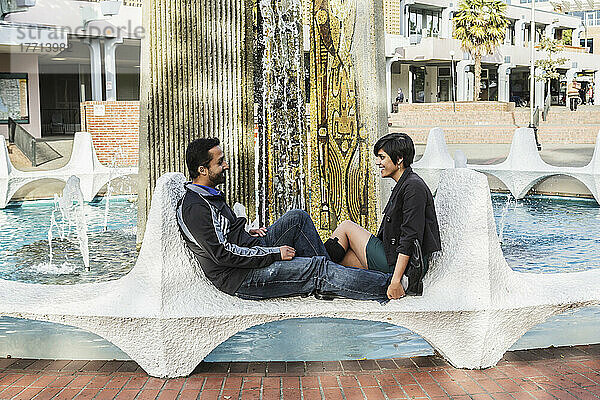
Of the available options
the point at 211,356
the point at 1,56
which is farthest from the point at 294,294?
the point at 1,56

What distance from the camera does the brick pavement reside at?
370 centimetres

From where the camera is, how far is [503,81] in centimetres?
4984

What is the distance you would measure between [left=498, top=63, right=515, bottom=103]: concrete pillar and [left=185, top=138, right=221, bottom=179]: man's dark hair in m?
48.0

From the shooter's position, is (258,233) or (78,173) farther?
(78,173)

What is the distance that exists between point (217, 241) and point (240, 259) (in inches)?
6.4

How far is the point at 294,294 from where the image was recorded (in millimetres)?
3979

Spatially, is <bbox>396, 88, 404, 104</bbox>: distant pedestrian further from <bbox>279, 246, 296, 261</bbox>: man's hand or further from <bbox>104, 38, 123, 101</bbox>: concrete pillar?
<bbox>279, 246, 296, 261</bbox>: man's hand

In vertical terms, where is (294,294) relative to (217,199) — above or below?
below

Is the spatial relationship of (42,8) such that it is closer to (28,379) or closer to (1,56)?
(1,56)

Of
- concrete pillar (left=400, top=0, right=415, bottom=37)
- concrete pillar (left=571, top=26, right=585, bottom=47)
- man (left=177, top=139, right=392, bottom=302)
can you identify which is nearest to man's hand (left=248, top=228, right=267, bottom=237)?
man (left=177, top=139, right=392, bottom=302)

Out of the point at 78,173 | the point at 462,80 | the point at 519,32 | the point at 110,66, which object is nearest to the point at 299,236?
the point at 78,173

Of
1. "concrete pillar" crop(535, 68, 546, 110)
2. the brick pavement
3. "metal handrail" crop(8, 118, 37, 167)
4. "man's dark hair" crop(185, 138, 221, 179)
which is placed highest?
"concrete pillar" crop(535, 68, 546, 110)

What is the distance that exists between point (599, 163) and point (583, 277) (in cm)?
823

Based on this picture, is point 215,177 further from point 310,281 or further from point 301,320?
point 301,320
